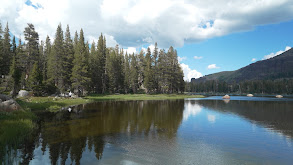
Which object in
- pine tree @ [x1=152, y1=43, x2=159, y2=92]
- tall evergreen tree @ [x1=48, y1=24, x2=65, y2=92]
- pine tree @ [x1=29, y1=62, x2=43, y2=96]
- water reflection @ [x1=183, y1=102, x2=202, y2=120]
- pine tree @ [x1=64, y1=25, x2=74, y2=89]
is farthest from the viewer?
pine tree @ [x1=152, y1=43, x2=159, y2=92]

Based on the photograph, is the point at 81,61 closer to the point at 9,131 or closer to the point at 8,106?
the point at 8,106

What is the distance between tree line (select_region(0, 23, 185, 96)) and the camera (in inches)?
1640

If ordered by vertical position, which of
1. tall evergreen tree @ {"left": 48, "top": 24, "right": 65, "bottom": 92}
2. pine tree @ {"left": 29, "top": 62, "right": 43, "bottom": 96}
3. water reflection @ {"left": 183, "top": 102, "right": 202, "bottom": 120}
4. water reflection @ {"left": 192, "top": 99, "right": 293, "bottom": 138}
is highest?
tall evergreen tree @ {"left": 48, "top": 24, "right": 65, "bottom": 92}

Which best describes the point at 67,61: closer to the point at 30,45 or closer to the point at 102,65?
the point at 30,45

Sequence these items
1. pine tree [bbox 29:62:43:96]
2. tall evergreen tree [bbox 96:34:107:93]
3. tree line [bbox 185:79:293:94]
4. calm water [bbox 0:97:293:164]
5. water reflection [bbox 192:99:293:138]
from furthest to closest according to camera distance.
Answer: tree line [bbox 185:79:293:94] < tall evergreen tree [bbox 96:34:107:93] < pine tree [bbox 29:62:43:96] < water reflection [bbox 192:99:293:138] < calm water [bbox 0:97:293:164]

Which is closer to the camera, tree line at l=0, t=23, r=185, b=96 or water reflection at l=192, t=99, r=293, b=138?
water reflection at l=192, t=99, r=293, b=138

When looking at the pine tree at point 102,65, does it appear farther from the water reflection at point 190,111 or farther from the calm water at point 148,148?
the calm water at point 148,148

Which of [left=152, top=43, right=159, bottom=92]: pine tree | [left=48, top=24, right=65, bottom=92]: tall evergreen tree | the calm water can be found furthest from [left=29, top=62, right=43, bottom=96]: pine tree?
[left=152, top=43, right=159, bottom=92]: pine tree

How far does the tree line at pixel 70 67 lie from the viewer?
4166 centimetres

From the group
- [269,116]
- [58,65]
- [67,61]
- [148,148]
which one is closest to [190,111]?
[269,116]

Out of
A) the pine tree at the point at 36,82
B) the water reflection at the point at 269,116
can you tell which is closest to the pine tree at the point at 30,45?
the pine tree at the point at 36,82

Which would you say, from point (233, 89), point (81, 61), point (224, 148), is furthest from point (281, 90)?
point (224, 148)

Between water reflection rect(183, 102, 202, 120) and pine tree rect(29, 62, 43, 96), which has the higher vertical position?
pine tree rect(29, 62, 43, 96)

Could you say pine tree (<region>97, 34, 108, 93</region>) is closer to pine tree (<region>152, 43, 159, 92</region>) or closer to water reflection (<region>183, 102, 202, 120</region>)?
pine tree (<region>152, 43, 159, 92</region>)
